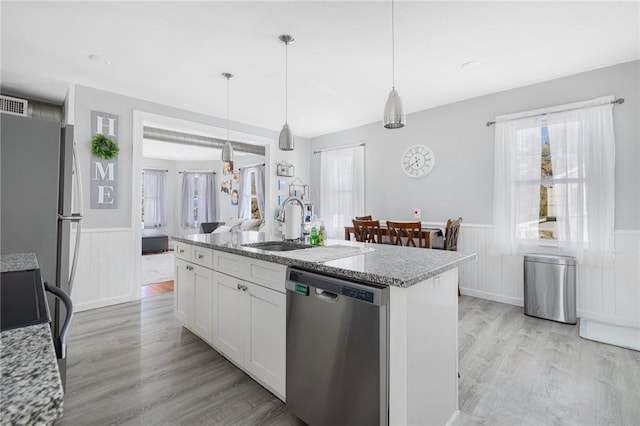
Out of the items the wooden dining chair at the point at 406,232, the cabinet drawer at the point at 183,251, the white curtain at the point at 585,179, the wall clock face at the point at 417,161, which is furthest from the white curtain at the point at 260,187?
the white curtain at the point at 585,179

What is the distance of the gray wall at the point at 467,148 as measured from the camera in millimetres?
2963

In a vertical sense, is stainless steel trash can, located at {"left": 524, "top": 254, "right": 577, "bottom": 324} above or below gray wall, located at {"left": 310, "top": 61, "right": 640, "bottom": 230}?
below

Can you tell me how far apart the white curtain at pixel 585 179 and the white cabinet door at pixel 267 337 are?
3.27 m

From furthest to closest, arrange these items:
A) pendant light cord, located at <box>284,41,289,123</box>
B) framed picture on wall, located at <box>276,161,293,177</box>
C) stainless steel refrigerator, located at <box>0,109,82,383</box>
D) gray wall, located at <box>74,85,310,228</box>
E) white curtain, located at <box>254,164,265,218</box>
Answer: white curtain, located at <box>254,164,265,218</box> < framed picture on wall, located at <box>276,161,293,177</box> < gray wall, located at <box>74,85,310,228</box> < pendant light cord, located at <box>284,41,289,123</box> < stainless steel refrigerator, located at <box>0,109,82,383</box>

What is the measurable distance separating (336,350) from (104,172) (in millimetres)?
3764

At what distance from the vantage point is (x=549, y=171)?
3.38 metres

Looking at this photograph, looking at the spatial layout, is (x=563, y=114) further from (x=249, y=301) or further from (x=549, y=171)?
(x=249, y=301)

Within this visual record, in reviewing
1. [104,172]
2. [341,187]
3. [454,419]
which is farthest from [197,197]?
[454,419]

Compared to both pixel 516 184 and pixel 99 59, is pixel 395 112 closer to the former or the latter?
pixel 516 184

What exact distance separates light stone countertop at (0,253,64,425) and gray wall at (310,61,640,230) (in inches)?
166

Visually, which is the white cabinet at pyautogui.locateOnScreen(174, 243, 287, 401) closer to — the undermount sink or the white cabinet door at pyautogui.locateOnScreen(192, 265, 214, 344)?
the white cabinet door at pyautogui.locateOnScreen(192, 265, 214, 344)

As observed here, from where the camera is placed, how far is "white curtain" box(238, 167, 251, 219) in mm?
8104

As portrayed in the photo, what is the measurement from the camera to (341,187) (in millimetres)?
5641

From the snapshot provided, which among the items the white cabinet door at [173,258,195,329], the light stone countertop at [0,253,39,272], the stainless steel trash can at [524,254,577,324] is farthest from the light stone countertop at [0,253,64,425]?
the stainless steel trash can at [524,254,577,324]
